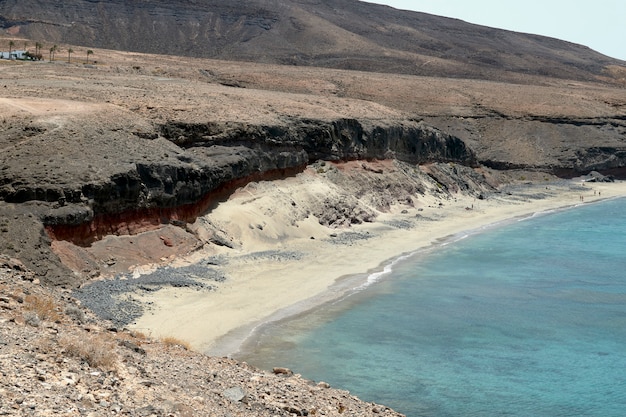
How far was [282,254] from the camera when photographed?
1323 inches

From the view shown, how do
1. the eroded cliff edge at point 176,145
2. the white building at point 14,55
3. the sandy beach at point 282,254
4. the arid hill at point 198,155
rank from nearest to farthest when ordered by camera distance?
the arid hill at point 198,155, the sandy beach at point 282,254, the eroded cliff edge at point 176,145, the white building at point 14,55

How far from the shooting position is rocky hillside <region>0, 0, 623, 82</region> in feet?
407

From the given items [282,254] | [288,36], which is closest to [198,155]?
[282,254]

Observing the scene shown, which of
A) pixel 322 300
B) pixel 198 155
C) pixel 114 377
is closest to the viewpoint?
pixel 114 377

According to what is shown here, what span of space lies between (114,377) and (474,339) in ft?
44.5

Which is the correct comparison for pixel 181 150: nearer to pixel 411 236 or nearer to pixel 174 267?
pixel 174 267

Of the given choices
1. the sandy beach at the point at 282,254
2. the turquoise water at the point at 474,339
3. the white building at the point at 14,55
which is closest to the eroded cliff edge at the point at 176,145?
the sandy beach at the point at 282,254

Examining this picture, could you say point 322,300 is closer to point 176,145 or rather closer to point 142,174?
point 142,174

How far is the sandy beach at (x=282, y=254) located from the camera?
79.5ft

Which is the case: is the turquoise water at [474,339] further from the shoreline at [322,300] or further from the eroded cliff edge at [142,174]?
the eroded cliff edge at [142,174]

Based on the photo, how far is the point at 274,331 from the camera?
24.2 meters

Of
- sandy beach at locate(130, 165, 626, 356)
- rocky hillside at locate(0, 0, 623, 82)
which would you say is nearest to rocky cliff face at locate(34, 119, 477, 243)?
sandy beach at locate(130, 165, 626, 356)

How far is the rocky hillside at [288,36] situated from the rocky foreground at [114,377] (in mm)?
99017

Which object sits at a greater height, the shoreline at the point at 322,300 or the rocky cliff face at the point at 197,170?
the rocky cliff face at the point at 197,170
